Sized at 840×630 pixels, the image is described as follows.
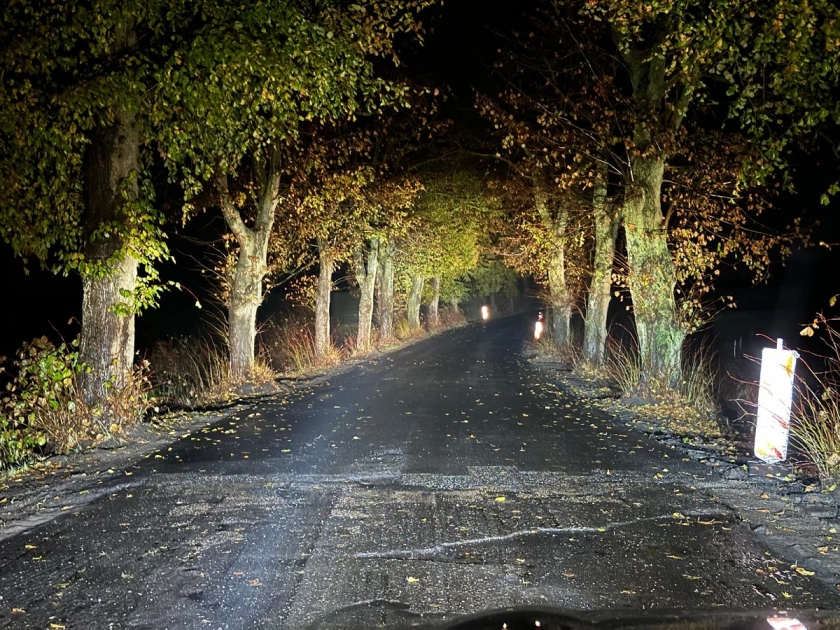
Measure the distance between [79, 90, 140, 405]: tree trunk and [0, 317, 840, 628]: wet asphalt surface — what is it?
6.40ft

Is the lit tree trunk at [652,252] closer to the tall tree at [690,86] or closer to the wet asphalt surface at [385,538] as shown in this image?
the tall tree at [690,86]

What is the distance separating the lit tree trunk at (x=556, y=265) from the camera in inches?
948

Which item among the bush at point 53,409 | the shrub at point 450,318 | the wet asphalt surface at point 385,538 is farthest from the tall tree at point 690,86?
the shrub at point 450,318

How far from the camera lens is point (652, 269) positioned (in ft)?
44.3

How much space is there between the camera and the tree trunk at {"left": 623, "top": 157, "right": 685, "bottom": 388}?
13445 millimetres

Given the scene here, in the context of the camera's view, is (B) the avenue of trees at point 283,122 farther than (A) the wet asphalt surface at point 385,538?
Yes

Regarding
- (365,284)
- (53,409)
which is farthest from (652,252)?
A: (365,284)

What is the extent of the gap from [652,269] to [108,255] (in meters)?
9.70

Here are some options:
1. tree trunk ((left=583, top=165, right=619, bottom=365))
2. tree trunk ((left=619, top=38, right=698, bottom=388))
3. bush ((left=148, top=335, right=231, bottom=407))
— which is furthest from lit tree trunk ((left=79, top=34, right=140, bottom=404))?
tree trunk ((left=583, top=165, right=619, bottom=365))

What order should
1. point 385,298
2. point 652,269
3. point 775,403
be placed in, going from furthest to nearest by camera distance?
point 385,298 < point 652,269 < point 775,403

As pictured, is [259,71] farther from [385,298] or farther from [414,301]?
[414,301]

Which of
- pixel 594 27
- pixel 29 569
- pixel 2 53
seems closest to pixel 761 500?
pixel 29 569

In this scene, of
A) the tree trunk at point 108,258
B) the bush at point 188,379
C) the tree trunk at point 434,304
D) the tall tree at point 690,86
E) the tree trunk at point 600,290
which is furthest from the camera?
the tree trunk at point 434,304

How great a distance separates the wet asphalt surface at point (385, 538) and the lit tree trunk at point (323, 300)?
1247 centimetres
